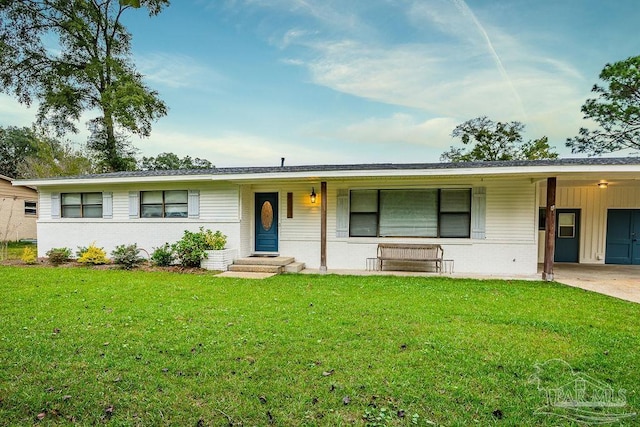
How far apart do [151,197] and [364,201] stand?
22.7 feet

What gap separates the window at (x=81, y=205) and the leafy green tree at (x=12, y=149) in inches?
1159

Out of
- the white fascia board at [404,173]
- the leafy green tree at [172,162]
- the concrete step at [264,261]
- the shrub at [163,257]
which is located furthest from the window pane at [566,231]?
the leafy green tree at [172,162]

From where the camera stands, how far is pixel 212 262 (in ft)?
30.2

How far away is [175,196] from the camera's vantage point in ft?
33.9

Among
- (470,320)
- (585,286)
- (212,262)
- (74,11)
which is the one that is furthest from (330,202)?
(74,11)

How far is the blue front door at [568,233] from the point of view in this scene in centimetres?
1053

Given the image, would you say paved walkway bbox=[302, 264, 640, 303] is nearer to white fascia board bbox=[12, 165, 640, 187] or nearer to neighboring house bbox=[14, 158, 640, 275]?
neighboring house bbox=[14, 158, 640, 275]

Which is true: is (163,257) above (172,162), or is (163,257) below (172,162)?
below

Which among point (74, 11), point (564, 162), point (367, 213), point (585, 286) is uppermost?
point (74, 11)

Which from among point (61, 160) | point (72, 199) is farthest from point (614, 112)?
point (61, 160)

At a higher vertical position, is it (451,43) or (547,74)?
(451,43)

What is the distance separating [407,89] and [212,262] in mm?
9373

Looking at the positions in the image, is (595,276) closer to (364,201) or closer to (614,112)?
(364,201)

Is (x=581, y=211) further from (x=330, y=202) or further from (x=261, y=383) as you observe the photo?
(x=261, y=383)
